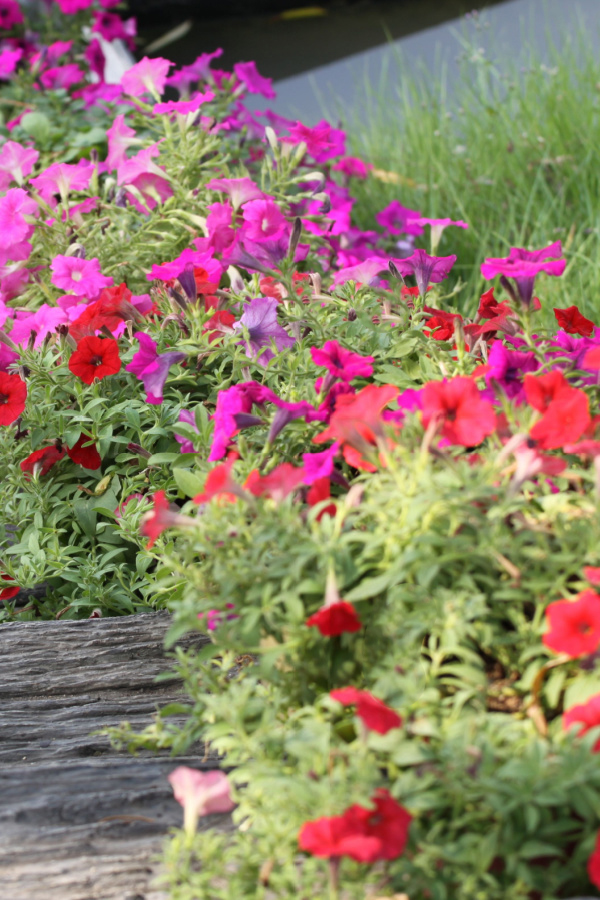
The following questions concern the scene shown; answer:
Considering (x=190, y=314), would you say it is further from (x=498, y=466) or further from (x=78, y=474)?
(x=498, y=466)

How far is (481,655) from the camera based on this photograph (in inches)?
43.9

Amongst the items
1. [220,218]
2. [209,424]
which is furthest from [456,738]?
[220,218]

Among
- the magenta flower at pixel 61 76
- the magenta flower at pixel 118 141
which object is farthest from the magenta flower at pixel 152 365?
the magenta flower at pixel 61 76

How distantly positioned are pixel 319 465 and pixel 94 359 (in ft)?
2.38

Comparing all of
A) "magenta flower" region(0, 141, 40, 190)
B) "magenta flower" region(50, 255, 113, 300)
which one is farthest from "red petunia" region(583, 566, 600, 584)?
"magenta flower" region(0, 141, 40, 190)

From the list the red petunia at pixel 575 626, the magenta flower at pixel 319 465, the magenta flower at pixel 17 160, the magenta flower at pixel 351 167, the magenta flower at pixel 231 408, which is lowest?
the magenta flower at pixel 351 167

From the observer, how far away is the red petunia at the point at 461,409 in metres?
1.09

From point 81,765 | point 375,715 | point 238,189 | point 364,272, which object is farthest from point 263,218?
point 375,715

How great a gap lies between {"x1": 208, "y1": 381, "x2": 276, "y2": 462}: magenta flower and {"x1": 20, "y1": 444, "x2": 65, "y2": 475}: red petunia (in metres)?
0.61

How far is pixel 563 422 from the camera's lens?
1060 mm

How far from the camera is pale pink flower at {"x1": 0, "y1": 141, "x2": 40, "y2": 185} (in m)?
2.29

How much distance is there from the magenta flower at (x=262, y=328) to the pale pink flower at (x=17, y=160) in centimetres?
110

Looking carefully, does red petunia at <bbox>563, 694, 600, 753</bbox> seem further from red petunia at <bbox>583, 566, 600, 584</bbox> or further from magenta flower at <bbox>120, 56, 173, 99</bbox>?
magenta flower at <bbox>120, 56, 173, 99</bbox>

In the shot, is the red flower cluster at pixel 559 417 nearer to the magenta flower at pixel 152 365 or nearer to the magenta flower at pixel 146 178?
the magenta flower at pixel 152 365
